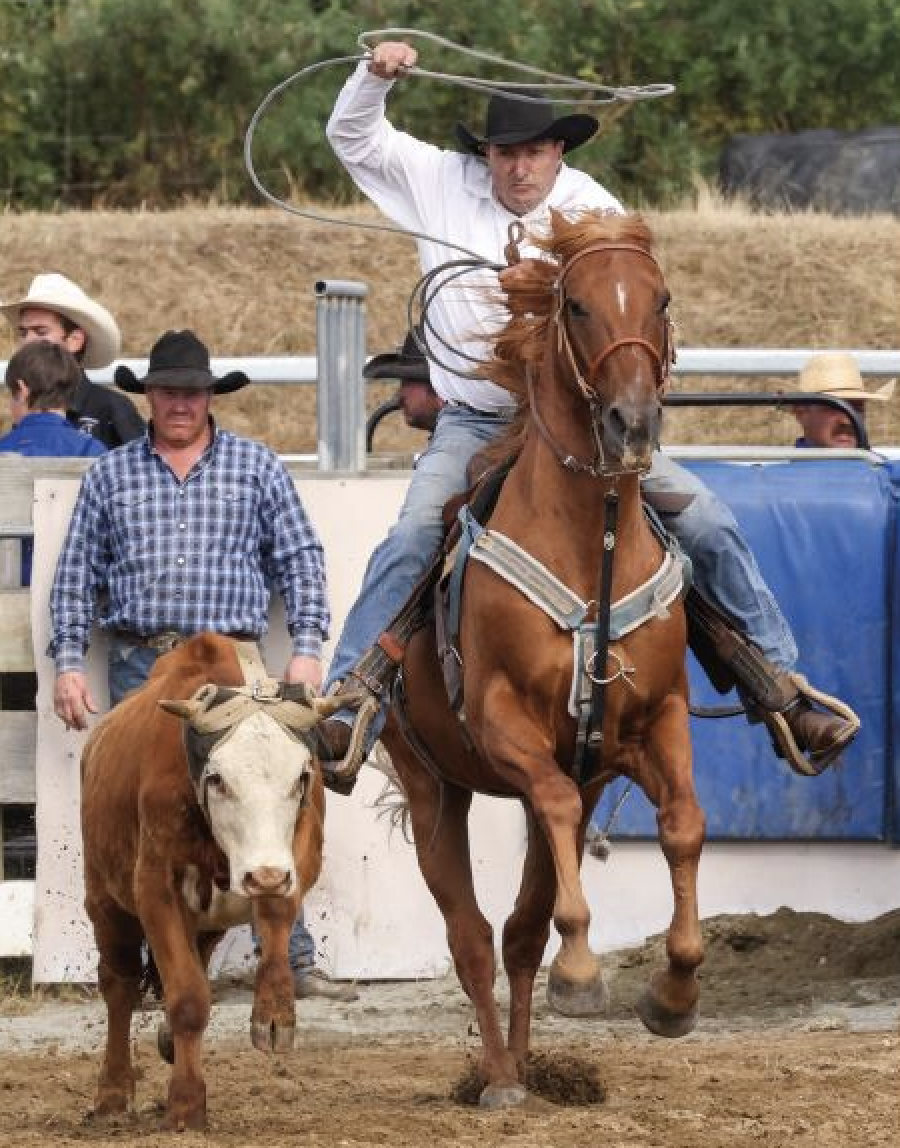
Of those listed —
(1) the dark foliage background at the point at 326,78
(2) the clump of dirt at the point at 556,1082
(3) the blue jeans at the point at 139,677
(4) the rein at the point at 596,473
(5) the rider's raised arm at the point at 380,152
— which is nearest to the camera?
(4) the rein at the point at 596,473

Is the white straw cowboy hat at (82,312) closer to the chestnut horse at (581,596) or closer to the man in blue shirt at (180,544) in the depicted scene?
the man in blue shirt at (180,544)

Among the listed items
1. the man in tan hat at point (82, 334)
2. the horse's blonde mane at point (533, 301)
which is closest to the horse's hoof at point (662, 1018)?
the horse's blonde mane at point (533, 301)

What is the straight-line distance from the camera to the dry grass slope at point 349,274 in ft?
62.6

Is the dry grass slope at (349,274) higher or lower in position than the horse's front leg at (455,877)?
higher

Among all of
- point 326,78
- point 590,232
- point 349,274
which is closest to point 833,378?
point 590,232

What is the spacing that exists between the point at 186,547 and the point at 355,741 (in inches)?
79.7

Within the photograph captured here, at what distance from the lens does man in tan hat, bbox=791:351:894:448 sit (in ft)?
37.7

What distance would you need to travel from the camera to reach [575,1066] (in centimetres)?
813

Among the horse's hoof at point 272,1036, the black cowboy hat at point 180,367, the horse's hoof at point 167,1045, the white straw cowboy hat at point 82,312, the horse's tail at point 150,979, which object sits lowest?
the horse's hoof at point 167,1045

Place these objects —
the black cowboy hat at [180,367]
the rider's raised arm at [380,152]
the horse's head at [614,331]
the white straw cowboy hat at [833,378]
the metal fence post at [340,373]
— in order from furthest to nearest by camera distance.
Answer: the white straw cowboy hat at [833,378]
the metal fence post at [340,373]
the black cowboy hat at [180,367]
the rider's raised arm at [380,152]
the horse's head at [614,331]

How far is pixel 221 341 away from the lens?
1897 centimetres

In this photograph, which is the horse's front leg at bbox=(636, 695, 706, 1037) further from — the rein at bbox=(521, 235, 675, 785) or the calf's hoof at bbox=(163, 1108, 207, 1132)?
the calf's hoof at bbox=(163, 1108, 207, 1132)

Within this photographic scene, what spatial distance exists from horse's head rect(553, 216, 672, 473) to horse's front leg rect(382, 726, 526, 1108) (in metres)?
1.57

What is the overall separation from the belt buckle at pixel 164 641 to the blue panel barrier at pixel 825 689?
1745 millimetres
